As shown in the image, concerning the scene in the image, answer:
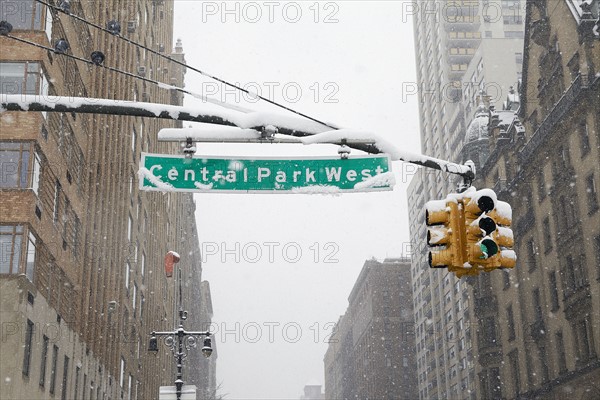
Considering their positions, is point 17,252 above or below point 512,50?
below

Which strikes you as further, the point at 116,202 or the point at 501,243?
the point at 116,202

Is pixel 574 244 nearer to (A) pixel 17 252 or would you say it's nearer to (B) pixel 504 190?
(B) pixel 504 190

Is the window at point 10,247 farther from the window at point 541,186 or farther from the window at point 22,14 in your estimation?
A: the window at point 541,186

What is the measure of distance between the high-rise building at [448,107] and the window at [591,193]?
50301 mm

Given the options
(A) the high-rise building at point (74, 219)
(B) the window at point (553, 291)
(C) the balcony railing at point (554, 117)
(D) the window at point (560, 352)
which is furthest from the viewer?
(B) the window at point (553, 291)

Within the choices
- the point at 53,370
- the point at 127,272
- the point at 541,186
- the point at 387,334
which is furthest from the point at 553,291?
the point at 387,334

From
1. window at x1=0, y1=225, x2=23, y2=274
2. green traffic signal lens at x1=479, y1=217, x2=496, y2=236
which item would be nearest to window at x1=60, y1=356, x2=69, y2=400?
window at x1=0, y1=225, x2=23, y2=274

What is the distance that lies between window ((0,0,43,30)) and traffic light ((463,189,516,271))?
22.7 metres

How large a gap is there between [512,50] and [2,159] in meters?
78.8

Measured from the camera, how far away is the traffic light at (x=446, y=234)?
8656 mm

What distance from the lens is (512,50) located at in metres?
94.2

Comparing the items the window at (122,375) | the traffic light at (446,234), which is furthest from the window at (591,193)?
the traffic light at (446,234)

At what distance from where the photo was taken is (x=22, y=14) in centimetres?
2739

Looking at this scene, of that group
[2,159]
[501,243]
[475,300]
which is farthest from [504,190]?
[501,243]
